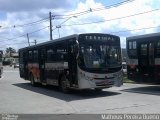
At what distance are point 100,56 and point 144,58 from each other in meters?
3.47

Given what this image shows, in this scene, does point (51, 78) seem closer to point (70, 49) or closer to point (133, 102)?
point (70, 49)

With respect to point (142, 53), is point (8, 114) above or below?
below

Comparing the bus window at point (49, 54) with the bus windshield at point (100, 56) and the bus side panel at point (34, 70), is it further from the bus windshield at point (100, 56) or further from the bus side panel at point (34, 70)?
the bus windshield at point (100, 56)

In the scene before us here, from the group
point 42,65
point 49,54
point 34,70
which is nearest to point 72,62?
point 49,54

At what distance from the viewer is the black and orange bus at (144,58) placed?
20.0 meters

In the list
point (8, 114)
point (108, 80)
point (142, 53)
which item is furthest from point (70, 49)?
point (8, 114)

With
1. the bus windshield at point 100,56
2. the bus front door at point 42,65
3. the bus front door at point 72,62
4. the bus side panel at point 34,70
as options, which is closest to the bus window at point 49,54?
the bus front door at point 42,65

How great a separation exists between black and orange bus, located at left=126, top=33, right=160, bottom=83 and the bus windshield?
2.04 m

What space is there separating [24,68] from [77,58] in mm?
12103

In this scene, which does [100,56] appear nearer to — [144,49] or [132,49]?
[144,49]

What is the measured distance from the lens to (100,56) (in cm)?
1856

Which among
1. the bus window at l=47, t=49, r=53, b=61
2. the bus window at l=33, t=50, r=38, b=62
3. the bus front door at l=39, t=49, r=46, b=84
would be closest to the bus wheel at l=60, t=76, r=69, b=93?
the bus window at l=47, t=49, r=53, b=61

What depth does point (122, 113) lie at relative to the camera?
12.8 meters

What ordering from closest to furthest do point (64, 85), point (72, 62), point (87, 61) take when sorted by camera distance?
point (87, 61)
point (72, 62)
point (64, 85)
